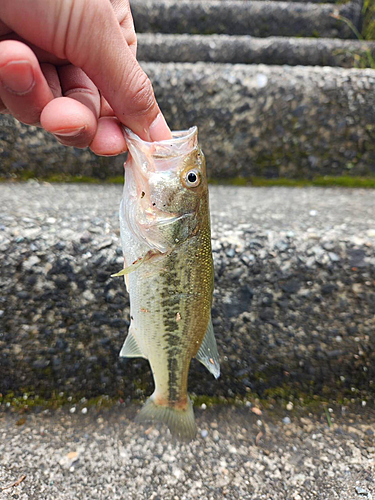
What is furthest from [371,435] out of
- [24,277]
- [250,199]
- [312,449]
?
[24,277]

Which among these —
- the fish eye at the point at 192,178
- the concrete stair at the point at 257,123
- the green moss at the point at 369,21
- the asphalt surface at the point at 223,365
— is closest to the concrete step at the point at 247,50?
the green moss at the point at 369,21

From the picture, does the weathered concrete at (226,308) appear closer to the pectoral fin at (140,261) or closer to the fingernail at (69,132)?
the pectoral fin at (140,261)

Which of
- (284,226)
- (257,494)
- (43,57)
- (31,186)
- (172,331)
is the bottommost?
(257,494)

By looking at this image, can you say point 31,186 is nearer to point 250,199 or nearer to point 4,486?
point 250,199

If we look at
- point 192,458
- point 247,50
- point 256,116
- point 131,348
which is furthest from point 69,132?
point 247,50

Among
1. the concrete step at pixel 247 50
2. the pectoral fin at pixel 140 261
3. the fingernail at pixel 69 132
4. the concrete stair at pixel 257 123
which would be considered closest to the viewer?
the fingernail at pixel 69 132

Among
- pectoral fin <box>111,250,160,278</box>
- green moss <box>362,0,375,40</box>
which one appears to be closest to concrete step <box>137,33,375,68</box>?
green moss <box>362,0,375,40</box>
